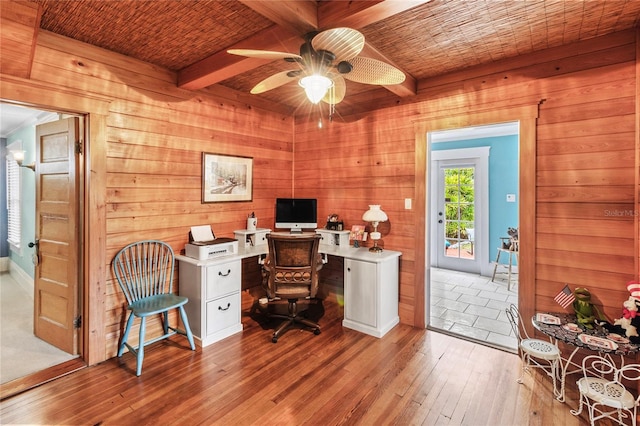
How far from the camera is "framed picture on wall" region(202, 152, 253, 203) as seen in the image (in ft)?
10.8

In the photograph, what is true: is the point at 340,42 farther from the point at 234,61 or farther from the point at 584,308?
the point at 584,308

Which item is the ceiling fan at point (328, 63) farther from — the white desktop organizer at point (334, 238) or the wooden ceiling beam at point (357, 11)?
the white desktop organizer at point (334, 238)

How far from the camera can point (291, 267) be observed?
2.93 m

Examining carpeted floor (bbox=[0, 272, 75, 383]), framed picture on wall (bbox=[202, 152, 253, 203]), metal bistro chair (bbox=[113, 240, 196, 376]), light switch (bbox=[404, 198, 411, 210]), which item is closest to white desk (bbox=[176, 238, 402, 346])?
metal bistro chair (bbox=[113, 240, 196, 376])

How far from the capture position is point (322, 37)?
1.63 metres

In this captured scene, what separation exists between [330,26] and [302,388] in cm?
237

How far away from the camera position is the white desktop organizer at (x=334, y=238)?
3.62 metres

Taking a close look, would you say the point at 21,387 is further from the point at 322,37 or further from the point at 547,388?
the point at 547,388

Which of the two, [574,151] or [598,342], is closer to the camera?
[598,342]

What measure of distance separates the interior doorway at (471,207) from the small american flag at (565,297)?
5.84ft

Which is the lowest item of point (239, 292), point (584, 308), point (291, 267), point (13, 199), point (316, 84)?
point (239, 292)

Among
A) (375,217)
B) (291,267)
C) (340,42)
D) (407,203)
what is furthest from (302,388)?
(340,42)

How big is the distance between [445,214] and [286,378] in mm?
4466

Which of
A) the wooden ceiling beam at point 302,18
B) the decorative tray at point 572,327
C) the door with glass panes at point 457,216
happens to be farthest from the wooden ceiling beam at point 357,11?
the door with glass panes at point 457,216
